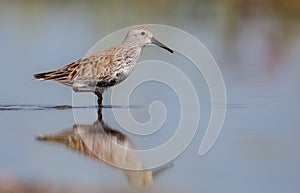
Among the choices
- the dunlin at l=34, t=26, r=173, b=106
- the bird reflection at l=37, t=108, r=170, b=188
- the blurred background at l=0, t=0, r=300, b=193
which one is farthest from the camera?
the dunlin at l=34, t=26, r=173, b=106

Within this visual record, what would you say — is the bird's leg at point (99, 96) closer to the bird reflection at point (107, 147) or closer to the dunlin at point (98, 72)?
the dunlin at point (98, 72)

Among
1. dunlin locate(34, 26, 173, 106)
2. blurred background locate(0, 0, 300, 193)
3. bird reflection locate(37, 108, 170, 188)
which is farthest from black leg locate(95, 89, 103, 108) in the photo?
bird reflection locate(37, 108, 170, 188)

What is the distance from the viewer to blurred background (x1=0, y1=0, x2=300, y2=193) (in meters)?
7.35

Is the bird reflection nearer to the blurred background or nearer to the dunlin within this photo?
the blurred background

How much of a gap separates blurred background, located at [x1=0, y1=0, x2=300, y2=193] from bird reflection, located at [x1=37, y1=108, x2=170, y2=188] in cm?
13

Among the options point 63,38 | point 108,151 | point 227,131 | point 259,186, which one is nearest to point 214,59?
point 63,38

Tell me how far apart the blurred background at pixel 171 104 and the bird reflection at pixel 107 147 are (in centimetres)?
13

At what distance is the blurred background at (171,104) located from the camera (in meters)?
7.35

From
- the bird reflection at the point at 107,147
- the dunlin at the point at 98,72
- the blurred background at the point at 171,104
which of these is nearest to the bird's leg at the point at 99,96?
the dunlin at the point at 98,72

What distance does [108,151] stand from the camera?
819 cm

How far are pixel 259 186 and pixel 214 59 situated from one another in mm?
6650

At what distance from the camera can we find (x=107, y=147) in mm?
8312

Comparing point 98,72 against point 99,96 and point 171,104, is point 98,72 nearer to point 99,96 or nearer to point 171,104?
point 99,96

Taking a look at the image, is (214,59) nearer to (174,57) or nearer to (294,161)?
(174,57)
